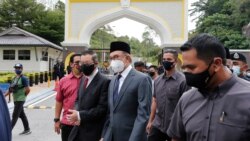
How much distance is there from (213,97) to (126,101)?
87.6 inches

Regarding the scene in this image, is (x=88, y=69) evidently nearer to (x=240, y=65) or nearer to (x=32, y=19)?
(x=240, y=65)

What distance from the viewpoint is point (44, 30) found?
4788 centimetres

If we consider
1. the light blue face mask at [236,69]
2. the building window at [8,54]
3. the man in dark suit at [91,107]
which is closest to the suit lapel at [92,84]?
the man in dark suit at [91,107]

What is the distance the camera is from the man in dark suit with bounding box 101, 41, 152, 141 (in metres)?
4.76

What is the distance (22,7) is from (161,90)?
44648 mm

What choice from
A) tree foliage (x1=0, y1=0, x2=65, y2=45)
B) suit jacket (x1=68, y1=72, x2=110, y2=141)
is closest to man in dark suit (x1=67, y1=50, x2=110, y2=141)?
suit jacket (x1=68, y1=72, x2=110, y2=141)

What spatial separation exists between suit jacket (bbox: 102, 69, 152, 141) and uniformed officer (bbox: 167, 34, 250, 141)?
6.32ft

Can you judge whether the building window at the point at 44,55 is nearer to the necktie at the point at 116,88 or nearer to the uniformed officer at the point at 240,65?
the uniformed officer at the point at 240,65

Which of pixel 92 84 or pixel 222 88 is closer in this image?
pixel 222 88

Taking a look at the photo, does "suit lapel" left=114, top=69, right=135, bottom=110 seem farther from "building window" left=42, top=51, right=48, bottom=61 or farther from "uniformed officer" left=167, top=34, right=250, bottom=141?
"building window" left=42, top=51, right=48, bottom=61

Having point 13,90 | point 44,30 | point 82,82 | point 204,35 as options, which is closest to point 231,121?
point 204,35

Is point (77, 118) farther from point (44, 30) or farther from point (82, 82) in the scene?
point (44, 30)

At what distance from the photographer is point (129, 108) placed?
4863 millimetres

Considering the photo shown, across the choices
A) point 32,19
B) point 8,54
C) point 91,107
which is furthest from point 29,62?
point 91,107
